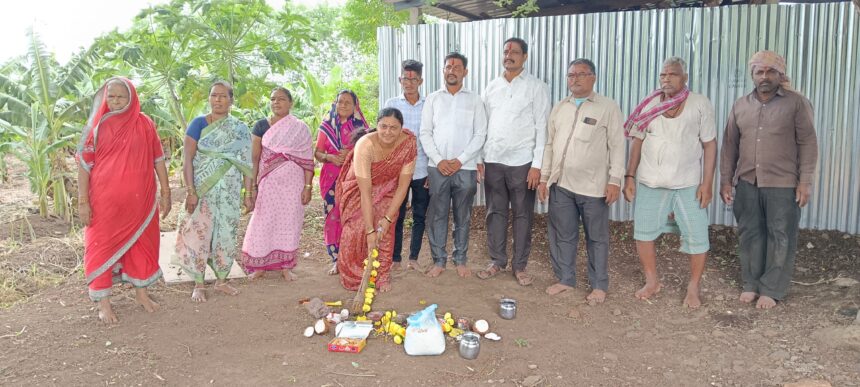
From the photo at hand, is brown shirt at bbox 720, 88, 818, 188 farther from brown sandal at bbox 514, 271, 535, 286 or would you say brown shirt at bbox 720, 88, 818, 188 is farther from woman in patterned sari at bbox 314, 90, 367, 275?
woman in patterned sari at bbox 314, 90, 367, 275

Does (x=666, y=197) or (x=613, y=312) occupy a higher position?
(x=666, y=197)

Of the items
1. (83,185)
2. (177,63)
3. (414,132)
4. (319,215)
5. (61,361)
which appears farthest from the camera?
(319,215)

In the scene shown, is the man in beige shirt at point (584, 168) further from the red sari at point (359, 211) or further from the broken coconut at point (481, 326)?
the red sari at point (359, 211)

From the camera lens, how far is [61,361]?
3656 mm

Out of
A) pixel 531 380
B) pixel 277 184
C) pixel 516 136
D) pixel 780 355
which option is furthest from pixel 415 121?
pixel 780 355

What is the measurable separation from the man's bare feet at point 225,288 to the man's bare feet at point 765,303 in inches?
158

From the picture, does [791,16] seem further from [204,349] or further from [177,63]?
[177,63]

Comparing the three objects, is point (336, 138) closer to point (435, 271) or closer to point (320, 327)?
point (435, 271)

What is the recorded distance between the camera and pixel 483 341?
390 centimetres

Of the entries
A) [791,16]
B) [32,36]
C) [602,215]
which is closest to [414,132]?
[602,215]

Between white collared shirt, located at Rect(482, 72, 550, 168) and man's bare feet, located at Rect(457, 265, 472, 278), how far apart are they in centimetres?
100

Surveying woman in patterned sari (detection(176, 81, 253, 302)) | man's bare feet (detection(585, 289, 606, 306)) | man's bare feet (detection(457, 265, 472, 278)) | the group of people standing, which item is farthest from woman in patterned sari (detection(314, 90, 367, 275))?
man's bare feet (detection(585, 289, 606, 306))

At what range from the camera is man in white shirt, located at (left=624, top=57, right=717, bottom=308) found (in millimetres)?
4363

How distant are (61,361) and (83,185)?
117 centimetres
